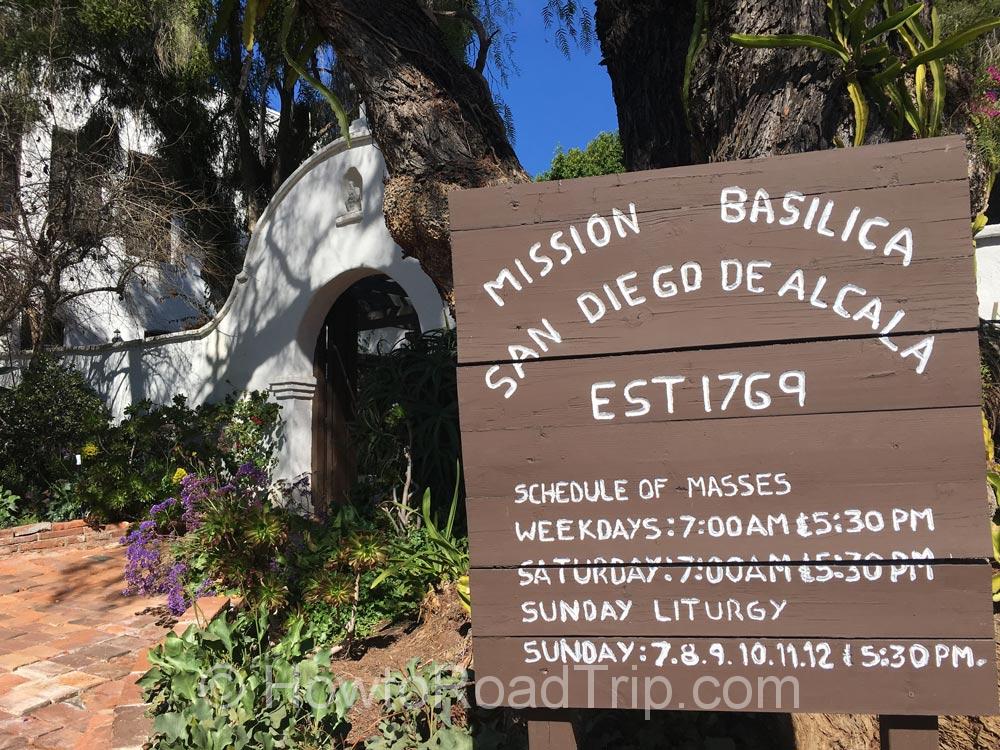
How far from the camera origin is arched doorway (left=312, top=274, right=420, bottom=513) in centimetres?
694

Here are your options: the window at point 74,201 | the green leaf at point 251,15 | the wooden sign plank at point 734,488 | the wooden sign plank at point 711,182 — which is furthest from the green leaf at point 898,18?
the window at point 74,201

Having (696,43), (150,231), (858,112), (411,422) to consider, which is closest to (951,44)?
(858,112)

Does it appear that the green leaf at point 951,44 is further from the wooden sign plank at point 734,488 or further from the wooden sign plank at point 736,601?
the wooden sign plank at point 736,601

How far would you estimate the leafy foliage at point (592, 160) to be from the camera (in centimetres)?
1498

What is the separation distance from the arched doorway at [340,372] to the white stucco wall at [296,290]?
4.5 inches

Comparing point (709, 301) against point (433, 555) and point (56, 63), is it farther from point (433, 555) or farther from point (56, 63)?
point (56, 63)

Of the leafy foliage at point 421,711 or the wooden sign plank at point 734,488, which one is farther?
the leafy foliage at point 421,711

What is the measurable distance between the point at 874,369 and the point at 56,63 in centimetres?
1025

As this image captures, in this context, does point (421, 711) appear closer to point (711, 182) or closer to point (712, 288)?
point (712, 288)

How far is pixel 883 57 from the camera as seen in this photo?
228 cm

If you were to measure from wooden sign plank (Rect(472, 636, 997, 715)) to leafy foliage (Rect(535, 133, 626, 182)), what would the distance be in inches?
537

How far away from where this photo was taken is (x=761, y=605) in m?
1.71

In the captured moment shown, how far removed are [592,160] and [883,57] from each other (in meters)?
13.7

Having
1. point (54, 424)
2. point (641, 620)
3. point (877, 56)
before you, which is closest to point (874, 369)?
point (641, 620)
